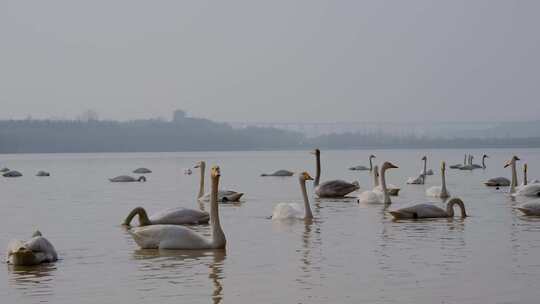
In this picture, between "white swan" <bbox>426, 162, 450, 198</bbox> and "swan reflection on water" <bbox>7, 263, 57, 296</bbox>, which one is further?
"white swan" <bbox>426, 162, 450, 198</bbox>

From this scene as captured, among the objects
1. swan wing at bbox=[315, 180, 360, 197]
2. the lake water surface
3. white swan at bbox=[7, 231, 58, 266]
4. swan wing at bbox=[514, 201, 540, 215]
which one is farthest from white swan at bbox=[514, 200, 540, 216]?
white swan at bbox=[7, 231, 58, 266]

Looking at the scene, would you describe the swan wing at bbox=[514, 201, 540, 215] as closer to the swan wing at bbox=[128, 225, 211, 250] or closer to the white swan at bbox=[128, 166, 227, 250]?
the white swan at bbox=[128, 166, 227, 250]

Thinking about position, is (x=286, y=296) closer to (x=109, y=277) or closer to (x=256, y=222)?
(x=109, y=277)

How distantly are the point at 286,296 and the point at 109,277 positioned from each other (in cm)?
270

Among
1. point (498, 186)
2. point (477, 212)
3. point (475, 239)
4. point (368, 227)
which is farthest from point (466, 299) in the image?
point (498, 186)

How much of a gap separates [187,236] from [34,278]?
2984 millimetres

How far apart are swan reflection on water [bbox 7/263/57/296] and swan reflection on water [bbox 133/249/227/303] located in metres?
1.19

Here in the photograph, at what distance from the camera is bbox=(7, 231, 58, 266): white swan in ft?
41.8

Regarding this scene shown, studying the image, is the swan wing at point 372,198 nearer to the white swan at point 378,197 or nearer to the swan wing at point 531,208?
the white swan at point 378,197

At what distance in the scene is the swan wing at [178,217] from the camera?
1870 cm

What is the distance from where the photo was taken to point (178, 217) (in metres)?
18.8

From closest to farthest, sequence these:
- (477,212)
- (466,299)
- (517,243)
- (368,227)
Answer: (466,299)
(517,243)
(368,227)
(477,212)

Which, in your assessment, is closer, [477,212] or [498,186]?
[477,212]

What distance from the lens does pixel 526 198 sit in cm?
2664
